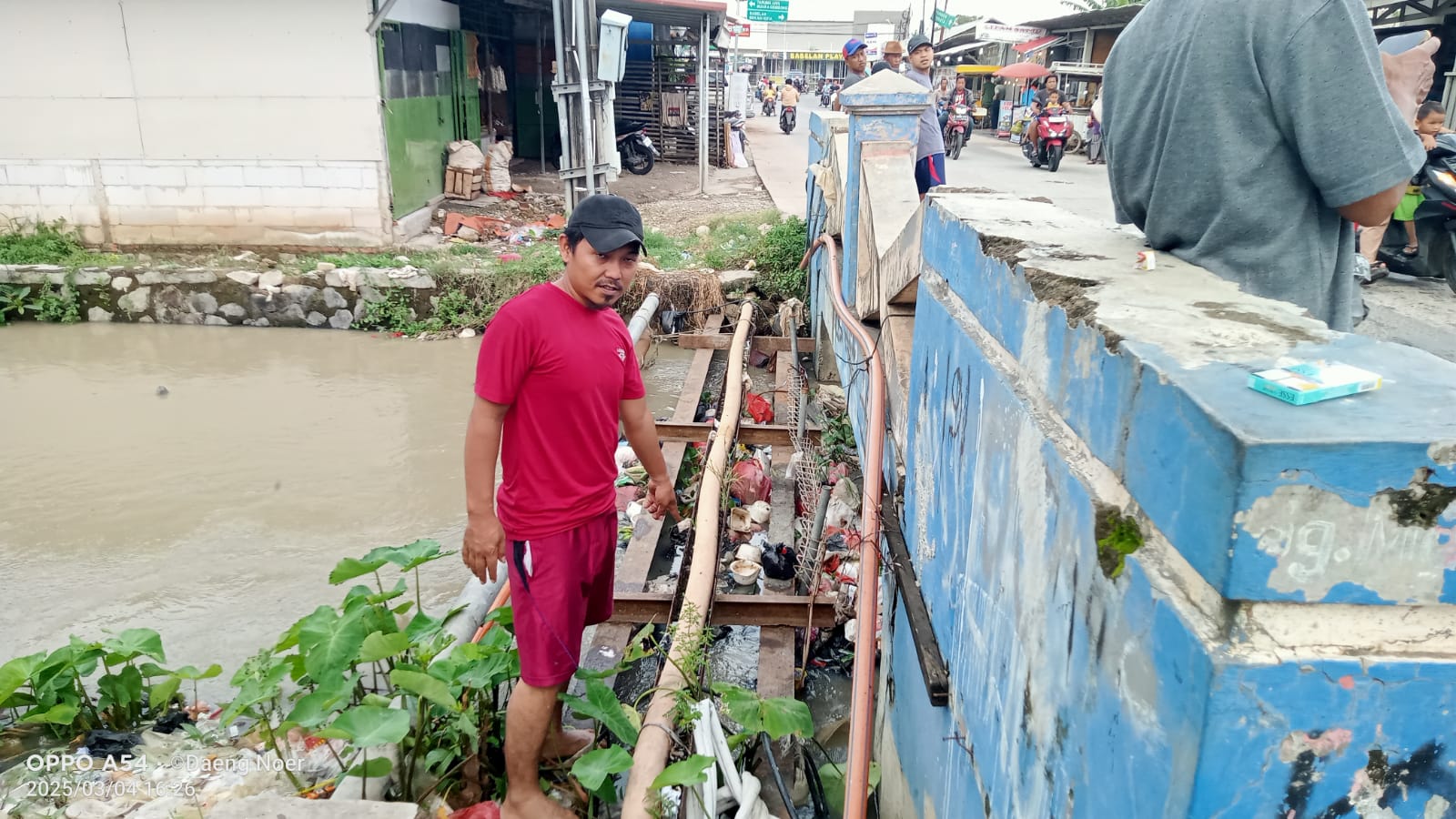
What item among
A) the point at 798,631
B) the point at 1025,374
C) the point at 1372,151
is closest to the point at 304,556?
the point at 798,631

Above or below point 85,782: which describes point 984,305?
above

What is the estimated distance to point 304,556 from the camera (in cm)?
496

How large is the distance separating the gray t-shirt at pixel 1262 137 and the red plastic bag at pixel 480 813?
91.2 inches

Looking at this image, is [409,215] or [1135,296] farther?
[409,215]

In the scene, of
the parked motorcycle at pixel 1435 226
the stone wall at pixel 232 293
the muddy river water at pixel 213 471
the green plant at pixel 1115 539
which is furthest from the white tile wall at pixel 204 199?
the green plant at pixel 1115 539

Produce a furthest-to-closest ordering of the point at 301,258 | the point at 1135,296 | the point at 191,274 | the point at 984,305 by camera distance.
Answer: the point at 301,258
the point at 191,274
the point at 984,305
the point at 1135,296

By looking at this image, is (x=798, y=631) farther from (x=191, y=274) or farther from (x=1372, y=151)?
(x=191, y=274)

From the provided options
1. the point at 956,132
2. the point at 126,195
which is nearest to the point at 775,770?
the point at 126,195

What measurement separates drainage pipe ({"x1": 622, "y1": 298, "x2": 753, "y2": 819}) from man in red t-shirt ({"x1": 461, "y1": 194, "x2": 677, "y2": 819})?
290 mm

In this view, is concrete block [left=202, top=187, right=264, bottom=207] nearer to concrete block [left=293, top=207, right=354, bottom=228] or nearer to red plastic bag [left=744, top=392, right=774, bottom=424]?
concrete block [left=293, top=207, right=354, bottom=228]

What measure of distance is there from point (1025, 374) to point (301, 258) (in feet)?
32.5

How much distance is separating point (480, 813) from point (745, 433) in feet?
10.6

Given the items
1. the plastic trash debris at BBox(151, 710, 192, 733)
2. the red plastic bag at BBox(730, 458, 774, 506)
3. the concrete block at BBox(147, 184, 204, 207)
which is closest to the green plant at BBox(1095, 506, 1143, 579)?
the plastic trash debris at BBox(151, 710, 192, 733)

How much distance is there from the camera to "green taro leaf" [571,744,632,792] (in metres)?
2.57
